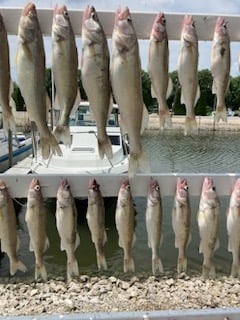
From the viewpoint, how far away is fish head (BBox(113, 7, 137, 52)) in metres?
1.89

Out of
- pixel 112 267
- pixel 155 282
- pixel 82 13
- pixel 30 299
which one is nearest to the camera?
pixel 82 13

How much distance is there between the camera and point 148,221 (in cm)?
230

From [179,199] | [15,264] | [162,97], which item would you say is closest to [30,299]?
[15,264]

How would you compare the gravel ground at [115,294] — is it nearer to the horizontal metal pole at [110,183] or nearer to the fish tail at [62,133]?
the horizontal metal pole at [110,183]

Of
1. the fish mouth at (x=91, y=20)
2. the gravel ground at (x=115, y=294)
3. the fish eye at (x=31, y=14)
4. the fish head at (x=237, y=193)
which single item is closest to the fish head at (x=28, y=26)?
the fish eye at (x=31, y=14)

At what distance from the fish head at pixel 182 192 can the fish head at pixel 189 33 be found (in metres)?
0.70

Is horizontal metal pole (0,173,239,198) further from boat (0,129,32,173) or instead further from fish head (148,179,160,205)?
boat (0,129,32,173)

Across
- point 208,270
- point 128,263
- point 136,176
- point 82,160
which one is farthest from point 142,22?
point 82,160

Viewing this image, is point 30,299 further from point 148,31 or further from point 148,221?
point 148,31

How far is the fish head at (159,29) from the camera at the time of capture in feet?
6.46

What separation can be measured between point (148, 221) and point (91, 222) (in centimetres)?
30

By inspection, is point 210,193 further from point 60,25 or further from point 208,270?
point 60,25

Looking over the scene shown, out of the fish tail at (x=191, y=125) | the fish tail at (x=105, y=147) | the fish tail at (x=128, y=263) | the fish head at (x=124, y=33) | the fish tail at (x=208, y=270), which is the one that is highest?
the fish head at (x=124, y=33)

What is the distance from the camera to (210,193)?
88.6 inches
